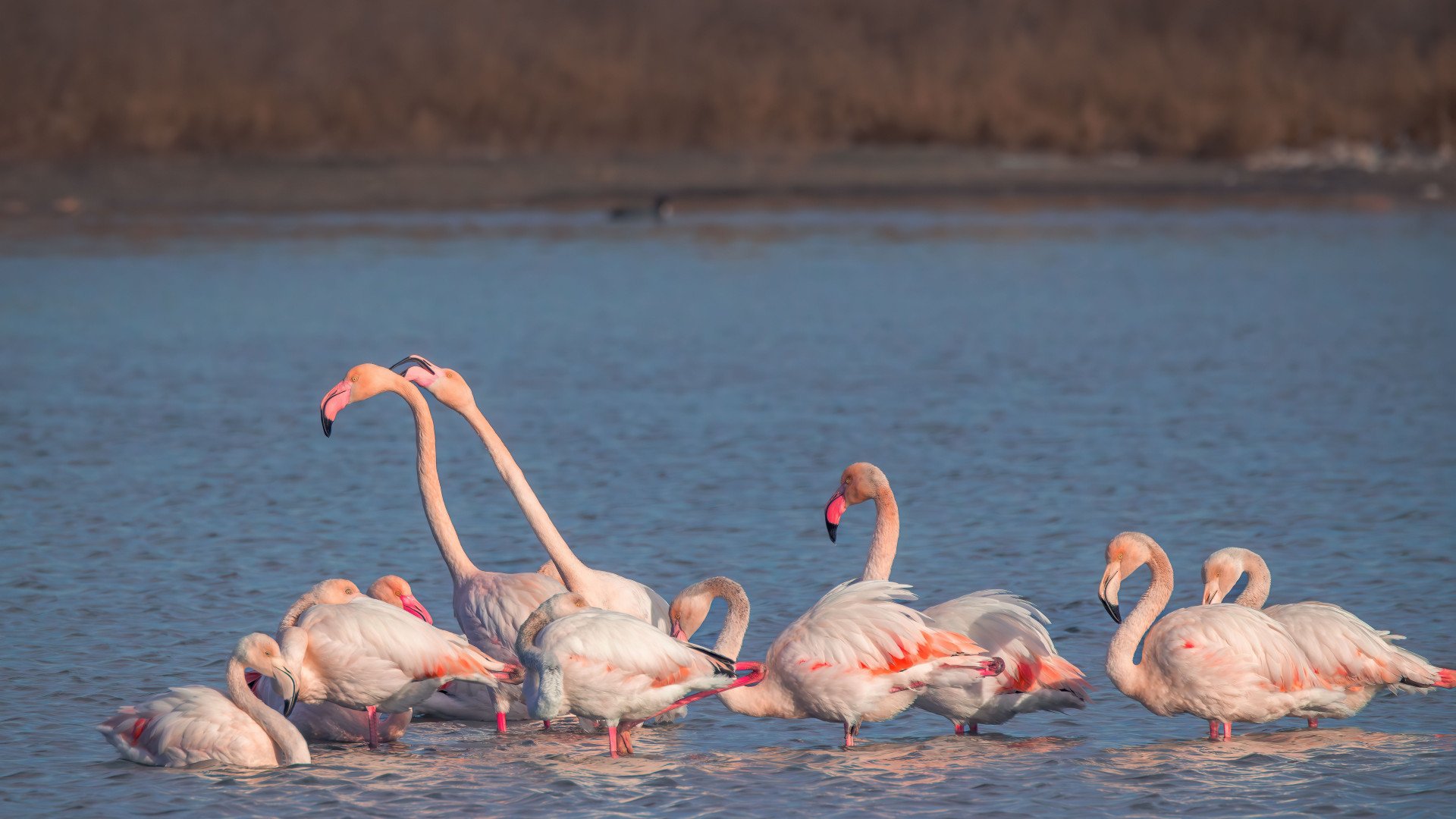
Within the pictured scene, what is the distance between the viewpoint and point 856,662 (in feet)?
19.7

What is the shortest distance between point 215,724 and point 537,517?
147cm

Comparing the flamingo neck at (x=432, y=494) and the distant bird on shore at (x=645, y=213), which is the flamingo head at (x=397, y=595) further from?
the distant bird on shore at (x=645, y=213)

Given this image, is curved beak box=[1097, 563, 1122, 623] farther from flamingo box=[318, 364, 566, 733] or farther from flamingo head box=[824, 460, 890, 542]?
flamingo box=[318, 364, 566, 733]

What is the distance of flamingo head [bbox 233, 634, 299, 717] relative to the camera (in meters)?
5.90

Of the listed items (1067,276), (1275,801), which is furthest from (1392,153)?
(1275,801)

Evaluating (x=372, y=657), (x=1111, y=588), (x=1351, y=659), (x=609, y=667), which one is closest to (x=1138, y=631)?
(x=1111, y=588)

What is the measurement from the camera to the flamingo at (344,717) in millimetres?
6328

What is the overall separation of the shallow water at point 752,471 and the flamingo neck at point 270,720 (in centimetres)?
7

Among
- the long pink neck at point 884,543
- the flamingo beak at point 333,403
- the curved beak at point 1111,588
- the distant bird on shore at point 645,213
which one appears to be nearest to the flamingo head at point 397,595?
the flamingo beak at point 333,403

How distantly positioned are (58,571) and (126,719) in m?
2.71

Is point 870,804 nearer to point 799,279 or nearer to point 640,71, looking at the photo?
point 799,279

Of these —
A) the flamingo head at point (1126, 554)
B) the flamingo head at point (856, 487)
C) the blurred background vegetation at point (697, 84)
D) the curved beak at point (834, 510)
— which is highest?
the blurred background vegetation at point (697, 84)

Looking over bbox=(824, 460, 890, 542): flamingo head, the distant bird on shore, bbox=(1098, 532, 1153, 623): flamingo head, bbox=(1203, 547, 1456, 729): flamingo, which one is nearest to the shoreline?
the distant bird on shore

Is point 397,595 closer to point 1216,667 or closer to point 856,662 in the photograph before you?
point 856,662
